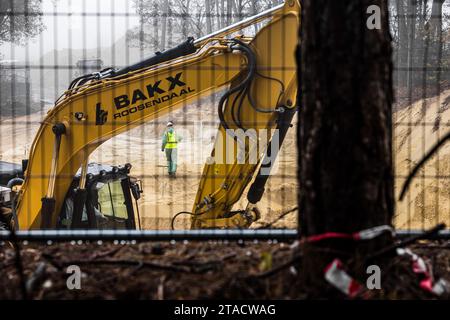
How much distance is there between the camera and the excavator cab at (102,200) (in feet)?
25.0

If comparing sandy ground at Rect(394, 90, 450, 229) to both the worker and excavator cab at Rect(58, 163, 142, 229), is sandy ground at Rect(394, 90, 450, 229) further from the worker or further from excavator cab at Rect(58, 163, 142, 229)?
the worker

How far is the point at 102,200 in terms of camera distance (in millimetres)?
8195

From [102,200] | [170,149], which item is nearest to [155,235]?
[102,200]

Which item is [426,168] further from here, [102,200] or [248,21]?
[102,200]

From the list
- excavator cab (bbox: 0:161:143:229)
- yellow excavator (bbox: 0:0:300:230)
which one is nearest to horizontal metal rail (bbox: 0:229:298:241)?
yellow excavator (bbox: 0:0:300:230)

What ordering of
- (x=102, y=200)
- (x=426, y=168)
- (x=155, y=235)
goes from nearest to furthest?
(x=155, y=235) → (x=102, y=200) → (x=426, y=168)

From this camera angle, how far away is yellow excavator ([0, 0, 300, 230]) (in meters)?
7.06

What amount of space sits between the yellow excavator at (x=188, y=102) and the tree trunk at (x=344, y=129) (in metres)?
4.22

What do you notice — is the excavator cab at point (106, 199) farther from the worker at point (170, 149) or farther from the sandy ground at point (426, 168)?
the worker at point (170, 149)

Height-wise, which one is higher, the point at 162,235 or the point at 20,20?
the point at 20,20

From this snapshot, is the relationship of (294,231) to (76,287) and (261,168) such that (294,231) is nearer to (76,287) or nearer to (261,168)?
(76,287)

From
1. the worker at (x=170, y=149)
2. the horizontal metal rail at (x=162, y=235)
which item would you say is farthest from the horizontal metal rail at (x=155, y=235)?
the worker at (x=170, y=149)

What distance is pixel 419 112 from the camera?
1772 cm

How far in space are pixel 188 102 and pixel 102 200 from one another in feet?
6.22
